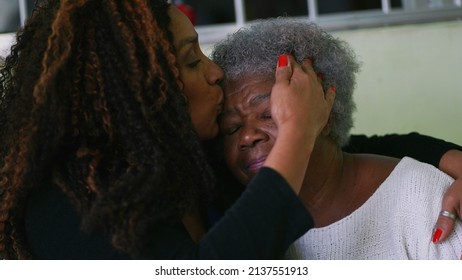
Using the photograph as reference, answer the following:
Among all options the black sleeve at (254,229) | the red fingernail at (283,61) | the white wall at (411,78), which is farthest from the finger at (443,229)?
the white wall at (411,78)

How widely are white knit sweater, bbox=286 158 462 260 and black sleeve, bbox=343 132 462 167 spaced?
0.64 ft

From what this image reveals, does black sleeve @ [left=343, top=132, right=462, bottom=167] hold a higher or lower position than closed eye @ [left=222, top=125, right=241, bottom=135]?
lower

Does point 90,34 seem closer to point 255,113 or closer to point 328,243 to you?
point 255,113

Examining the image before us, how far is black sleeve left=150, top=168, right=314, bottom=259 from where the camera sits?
4.38ft

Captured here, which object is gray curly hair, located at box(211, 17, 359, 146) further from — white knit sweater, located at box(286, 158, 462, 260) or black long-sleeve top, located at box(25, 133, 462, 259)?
black long-sleeve top, located at box(25, 133, 462, 259)

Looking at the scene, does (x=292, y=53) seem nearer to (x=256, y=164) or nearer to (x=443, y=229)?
(x=256, y=164)

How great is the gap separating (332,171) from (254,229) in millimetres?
631

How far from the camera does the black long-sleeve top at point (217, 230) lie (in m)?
1.34

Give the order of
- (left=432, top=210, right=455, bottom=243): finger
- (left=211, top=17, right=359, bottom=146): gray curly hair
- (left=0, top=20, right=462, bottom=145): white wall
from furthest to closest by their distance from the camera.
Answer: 1. (left=0, top=20, right=462, bottom=145): white wall
2. (left=211, top=17, right=359, bottom=146): gray curly hair
3. (left=432, top=210, right=455, bottom=243): finger

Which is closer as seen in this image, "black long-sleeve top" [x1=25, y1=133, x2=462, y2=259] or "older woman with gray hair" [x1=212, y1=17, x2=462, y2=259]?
"black long-sleeve top" [x1=25, y1=133, x2=462, y2=259]

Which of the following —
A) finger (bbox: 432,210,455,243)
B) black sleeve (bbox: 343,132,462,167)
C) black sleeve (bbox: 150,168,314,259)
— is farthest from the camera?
black sleeve (bbox: 343,132,462,167)

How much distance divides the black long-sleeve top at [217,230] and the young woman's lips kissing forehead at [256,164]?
369 millimetres

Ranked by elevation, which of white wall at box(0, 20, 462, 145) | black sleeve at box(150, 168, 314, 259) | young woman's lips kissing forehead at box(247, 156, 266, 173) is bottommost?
white wall at box(0, 20, 462, 145)

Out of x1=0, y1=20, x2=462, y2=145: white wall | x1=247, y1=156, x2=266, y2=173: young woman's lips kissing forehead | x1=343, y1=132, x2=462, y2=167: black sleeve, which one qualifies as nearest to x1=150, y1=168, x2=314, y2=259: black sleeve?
x1=247, y1=156, x2=266, y2=173: young woman's lips kissing forehead
